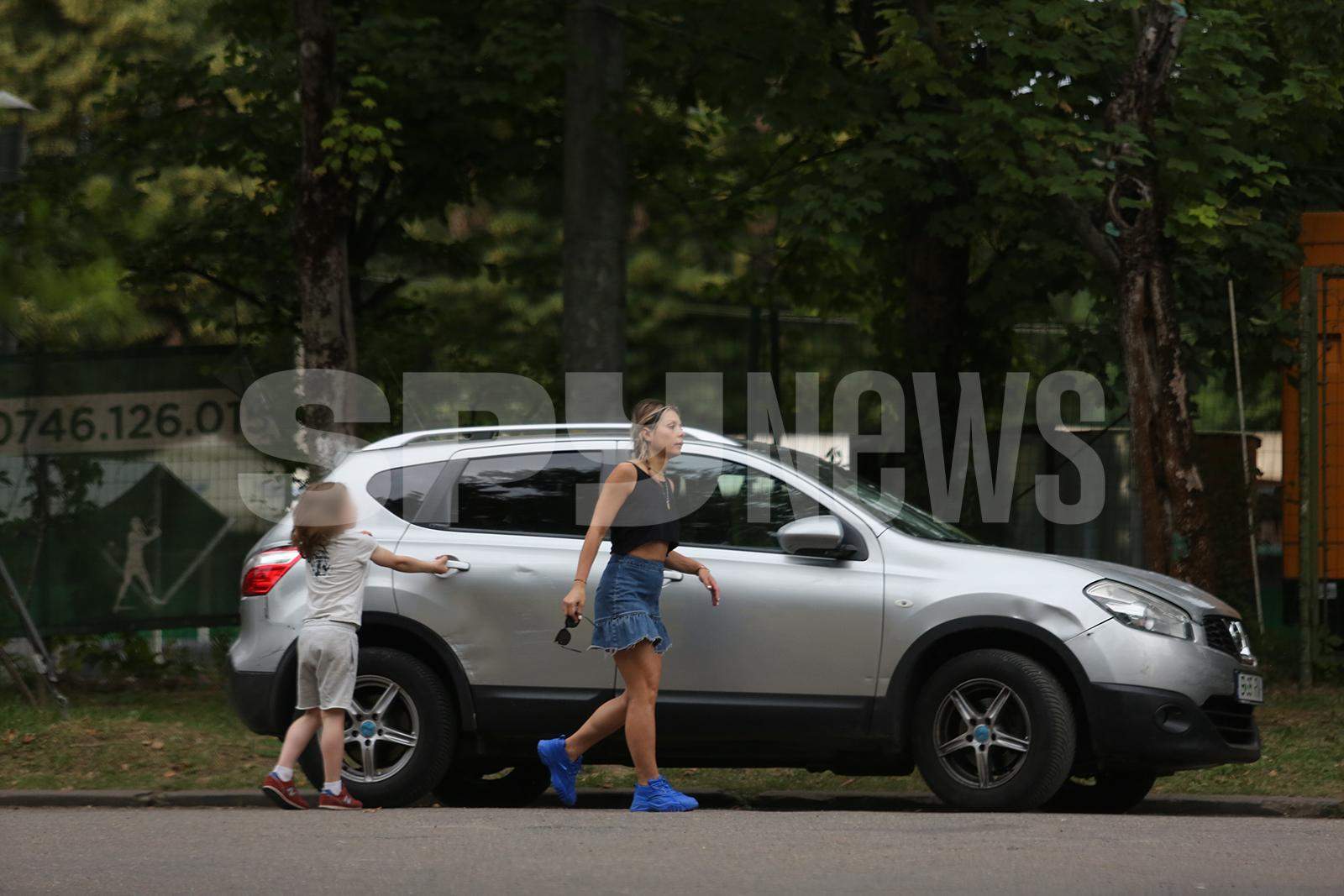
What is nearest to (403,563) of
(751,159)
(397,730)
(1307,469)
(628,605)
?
(397,730)

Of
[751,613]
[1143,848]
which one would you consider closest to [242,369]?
[751,613]

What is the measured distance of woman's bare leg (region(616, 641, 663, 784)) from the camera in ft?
26.4

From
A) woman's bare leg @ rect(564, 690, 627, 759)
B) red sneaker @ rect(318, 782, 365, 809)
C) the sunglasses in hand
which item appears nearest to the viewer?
the sunglasses in hand

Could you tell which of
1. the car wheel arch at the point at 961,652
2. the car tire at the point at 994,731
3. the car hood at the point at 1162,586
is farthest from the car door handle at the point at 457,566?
the car hood at the point at 1162,586

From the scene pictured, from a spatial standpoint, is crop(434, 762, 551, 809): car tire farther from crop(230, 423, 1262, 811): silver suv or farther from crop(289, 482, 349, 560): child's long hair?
crop(289, 482, 349, 560): child's long hair

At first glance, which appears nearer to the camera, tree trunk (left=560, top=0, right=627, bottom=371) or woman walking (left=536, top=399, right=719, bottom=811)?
woman walking (left=536, top=399, right=719, bottom=811)

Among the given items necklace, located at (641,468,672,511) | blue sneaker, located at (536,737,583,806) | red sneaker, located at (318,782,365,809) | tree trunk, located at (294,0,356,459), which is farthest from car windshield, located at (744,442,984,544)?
tree trunk, located at (294,0,356,459)

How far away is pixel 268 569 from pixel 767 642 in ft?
7.99

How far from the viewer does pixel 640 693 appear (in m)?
8.06

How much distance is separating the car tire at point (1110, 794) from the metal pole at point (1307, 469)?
417 cm

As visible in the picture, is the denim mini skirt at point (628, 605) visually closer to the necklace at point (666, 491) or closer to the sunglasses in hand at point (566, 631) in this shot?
the sunglasses in hand at point (566, 631)

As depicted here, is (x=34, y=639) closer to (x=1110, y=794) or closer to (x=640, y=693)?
(x=640, y=693)

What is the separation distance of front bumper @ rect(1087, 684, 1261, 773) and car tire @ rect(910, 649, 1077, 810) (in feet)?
0.50

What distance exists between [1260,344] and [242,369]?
845 cm
